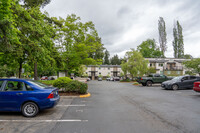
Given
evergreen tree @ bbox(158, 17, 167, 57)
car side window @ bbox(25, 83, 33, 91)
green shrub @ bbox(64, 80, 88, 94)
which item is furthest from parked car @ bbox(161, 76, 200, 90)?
evergreen tree @ bbox(158, 17, 167, 57)

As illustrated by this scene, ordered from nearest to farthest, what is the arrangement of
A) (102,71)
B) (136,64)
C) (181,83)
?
(181,83)
(136,64)
(102,71)

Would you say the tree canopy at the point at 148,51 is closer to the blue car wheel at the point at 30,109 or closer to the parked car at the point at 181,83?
the parked car at the point at 181,83

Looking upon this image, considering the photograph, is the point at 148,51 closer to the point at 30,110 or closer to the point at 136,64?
the point at 136,64

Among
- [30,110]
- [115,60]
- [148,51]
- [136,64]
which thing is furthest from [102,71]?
[30,110]

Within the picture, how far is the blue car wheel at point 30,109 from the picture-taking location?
543 centimetres

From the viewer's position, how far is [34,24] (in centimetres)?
1298

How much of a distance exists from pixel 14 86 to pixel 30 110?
1180 mm

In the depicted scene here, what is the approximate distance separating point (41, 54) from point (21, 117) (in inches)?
339

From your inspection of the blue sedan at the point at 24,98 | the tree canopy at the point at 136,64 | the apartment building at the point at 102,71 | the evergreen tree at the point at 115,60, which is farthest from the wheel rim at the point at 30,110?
the evergreen tree at the point at 115,60

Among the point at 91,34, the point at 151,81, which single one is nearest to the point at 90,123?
the point at 151,81

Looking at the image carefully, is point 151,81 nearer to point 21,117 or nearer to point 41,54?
point 41,54

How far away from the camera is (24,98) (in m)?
5.40

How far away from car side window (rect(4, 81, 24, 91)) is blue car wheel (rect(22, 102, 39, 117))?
27.8 inches

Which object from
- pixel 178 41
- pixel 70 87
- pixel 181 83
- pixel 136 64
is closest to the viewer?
pixel 70 87
